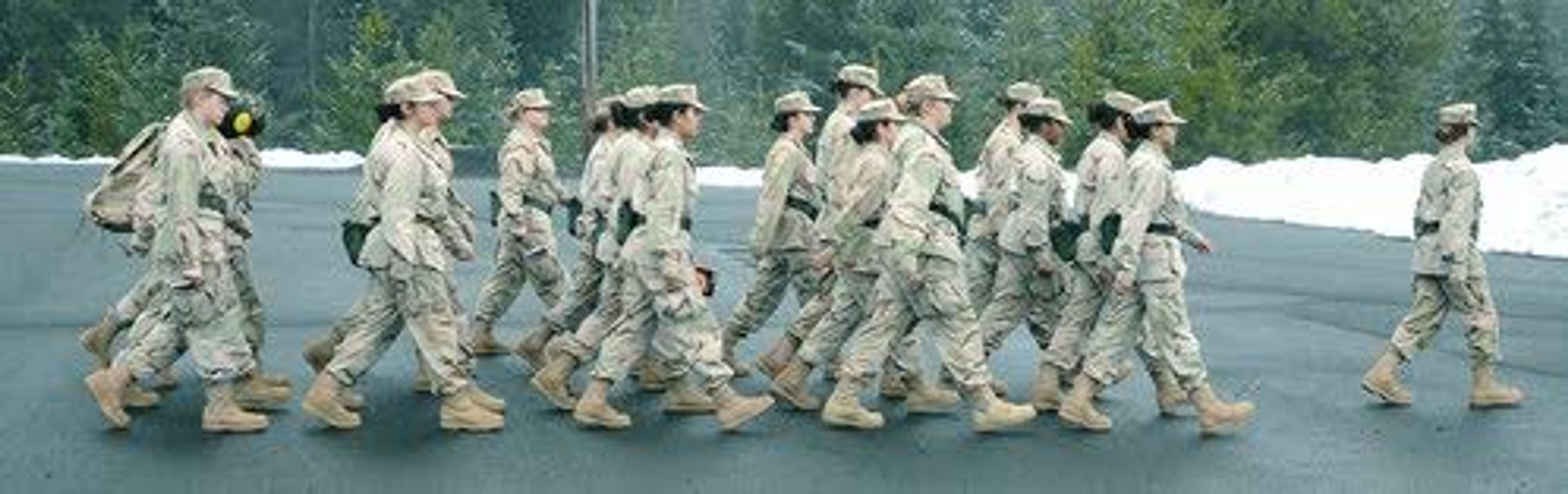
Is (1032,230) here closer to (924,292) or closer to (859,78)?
(924,292)

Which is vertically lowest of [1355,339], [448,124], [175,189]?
[448,124]

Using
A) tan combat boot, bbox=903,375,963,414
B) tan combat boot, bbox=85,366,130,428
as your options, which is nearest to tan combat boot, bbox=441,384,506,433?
tan combat boot, bbox=85,366,130,428

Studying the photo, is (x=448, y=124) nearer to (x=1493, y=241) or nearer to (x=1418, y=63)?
(x=1418, y=63)

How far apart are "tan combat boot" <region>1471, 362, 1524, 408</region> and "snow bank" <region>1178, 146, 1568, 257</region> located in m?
11.7

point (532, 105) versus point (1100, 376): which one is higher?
point (532, 105)

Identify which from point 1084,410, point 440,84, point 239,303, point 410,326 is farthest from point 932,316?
point 239,303

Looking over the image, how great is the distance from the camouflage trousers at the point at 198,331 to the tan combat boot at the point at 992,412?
370 cm

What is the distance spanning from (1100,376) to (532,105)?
4306 millimetres

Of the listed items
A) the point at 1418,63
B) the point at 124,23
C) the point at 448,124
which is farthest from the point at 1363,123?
the point at 124,23

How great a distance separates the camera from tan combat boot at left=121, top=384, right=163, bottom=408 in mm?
11297

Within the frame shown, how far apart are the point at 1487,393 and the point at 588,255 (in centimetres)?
532

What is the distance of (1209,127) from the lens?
152ft

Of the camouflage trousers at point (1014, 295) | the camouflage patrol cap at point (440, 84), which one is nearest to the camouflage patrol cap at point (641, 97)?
the camouflage patrol cap at point (440, 84)

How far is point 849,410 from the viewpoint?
10.8m
